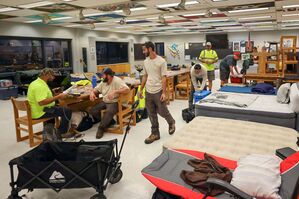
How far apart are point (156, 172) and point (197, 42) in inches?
588

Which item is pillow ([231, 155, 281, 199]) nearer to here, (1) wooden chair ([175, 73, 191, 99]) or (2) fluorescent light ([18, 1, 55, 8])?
(1) wooden chair ([175, 73, 191, 99])

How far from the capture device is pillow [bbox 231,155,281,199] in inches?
62.1

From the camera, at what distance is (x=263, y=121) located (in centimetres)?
326

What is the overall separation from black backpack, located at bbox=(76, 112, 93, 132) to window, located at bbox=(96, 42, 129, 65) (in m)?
8.78

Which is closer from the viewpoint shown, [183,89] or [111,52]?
[183,89]

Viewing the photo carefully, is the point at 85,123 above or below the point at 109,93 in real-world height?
below

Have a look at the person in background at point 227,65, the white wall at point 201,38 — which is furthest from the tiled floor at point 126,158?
the white wall at point 201,38

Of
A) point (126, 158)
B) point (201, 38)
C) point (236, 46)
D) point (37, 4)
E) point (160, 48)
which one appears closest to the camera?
point (126, 158)

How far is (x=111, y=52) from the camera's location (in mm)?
13930

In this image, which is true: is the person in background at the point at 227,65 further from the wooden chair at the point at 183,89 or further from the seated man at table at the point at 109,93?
the seated man at table at the point at 109,93

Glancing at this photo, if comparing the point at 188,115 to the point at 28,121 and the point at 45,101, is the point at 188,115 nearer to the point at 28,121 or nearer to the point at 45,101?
the point at 45,101

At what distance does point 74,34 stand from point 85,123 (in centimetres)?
774

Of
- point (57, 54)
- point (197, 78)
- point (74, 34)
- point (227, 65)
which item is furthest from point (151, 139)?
point (74, 34)

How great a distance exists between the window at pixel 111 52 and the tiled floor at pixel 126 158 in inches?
314
